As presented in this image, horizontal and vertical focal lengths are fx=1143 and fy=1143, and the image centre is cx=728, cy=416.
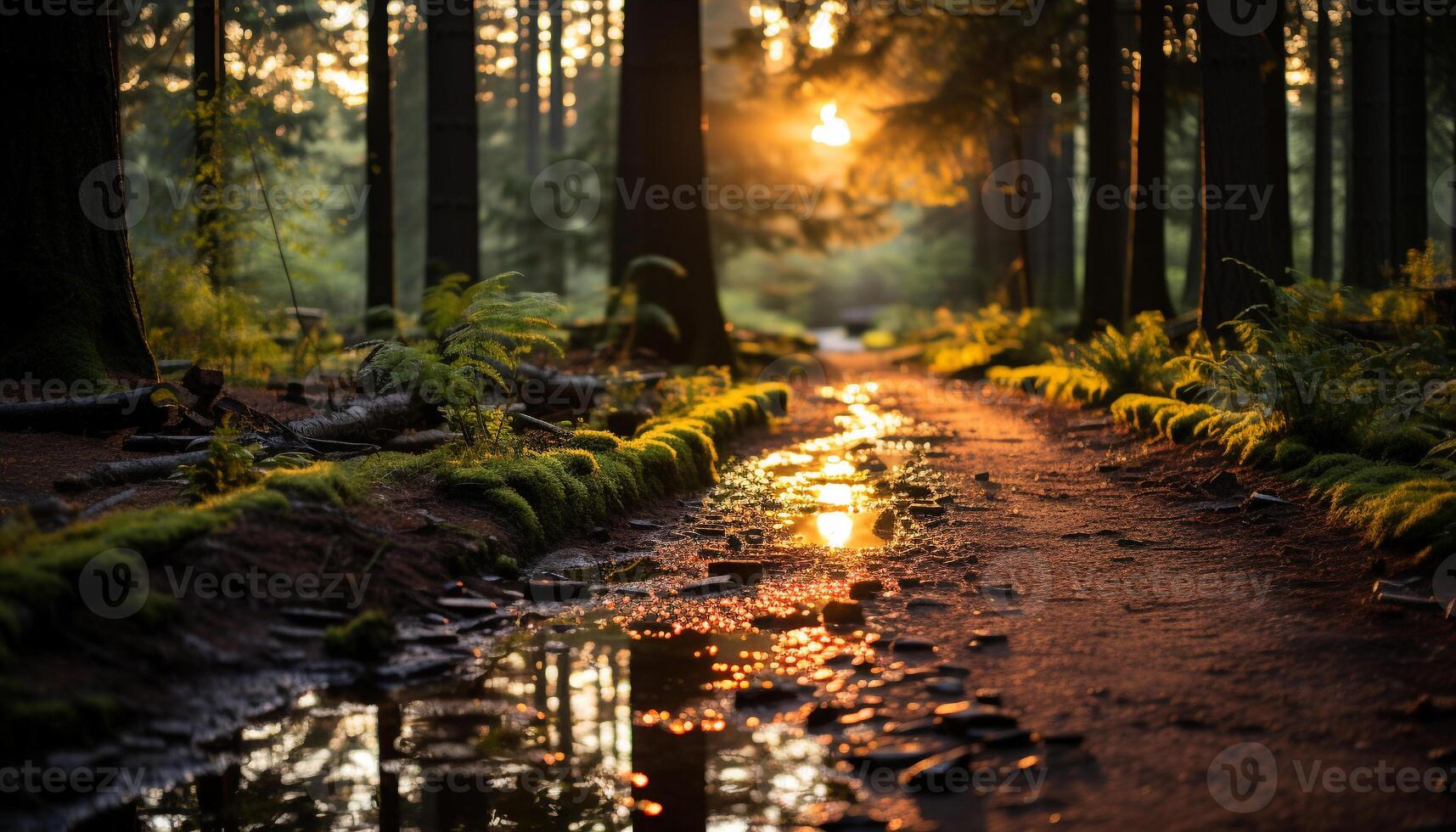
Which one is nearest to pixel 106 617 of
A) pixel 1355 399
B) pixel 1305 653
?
pixel 1305 653

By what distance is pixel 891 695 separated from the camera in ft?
14.2

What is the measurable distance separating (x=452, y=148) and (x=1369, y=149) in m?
14.5

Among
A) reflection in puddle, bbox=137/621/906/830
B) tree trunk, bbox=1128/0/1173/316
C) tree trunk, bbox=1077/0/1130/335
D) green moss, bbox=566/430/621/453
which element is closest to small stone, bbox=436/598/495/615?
reflection in puddle, bbox=137/621/906/830

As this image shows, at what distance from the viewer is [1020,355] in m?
19.0

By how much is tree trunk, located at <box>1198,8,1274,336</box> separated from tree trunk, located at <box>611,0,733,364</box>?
252 inches

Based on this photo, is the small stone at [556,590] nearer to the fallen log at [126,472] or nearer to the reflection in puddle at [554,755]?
the reflection in puddle at [554,755]

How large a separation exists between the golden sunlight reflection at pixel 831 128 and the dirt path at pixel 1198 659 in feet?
64.8

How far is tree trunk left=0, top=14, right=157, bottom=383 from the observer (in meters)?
7.74

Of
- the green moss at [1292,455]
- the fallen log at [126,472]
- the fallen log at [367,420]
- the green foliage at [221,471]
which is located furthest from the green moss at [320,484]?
the green moss at [1292,455]

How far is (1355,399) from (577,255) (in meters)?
28.6

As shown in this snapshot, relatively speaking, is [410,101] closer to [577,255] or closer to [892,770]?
[577,255]

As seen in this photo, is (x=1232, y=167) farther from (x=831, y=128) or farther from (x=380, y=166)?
(x=831, y=128)

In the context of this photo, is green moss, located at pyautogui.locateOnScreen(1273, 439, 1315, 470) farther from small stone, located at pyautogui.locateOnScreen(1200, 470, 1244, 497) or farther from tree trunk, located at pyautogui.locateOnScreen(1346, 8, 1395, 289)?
tree trunk, located at pyautogui.locateOnScreen(1346, 8, 1395, 289)

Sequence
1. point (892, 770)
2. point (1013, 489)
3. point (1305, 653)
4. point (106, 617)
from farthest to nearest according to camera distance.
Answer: point (1013, 489) < point (1305, 653) < point (106, 617) < point (892, 770)
